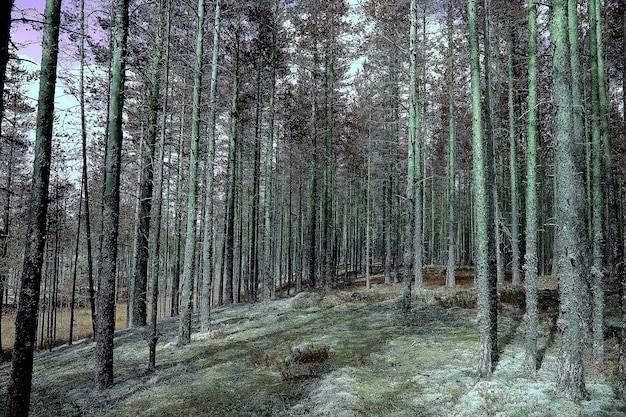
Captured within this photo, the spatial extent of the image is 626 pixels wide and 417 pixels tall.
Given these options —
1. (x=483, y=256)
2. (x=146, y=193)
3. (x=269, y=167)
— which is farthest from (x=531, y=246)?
(x=146, y=193)

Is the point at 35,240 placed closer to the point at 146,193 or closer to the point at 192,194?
the point at 192,194

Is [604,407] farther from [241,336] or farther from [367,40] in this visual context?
[367,40]

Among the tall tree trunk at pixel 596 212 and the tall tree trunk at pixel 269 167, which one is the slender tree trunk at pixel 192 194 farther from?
the tall tree trunk at pixel 596 212

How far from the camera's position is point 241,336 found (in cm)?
1367

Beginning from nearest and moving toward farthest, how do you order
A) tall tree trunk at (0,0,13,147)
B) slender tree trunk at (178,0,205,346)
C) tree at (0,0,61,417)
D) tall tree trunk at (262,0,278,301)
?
tall tree trunk at (0,0,13,147)
tree at (0,0,61,417)
slender tree trunk at (178,0,205,346)
tall tree trunk at (262,0,278,301)

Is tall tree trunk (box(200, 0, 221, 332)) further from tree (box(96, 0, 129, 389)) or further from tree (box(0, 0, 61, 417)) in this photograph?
tree (box(0, 0, 61, 417))

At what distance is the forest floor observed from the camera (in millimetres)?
7013

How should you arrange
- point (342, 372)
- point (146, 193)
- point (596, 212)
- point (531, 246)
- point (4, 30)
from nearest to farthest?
point (4, 30) < point (531, 246) < point (342, 372) < point (596, 212) < point (146, 193)

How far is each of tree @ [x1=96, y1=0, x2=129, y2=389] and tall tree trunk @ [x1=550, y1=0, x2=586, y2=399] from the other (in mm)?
9593

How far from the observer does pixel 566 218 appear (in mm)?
7129

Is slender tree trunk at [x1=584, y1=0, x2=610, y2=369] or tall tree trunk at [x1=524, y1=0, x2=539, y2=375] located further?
slender tree trunk at [x1=584, y1=0, x2=610, y2=369]

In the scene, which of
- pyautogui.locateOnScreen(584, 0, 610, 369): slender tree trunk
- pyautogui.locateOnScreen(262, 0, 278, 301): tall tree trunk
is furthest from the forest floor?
pyautogui.locateOnScreen(262, 0, 278, 301): tall tree trunk

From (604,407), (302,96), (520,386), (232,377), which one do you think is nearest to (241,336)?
(232,377)

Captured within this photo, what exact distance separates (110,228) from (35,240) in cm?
254
